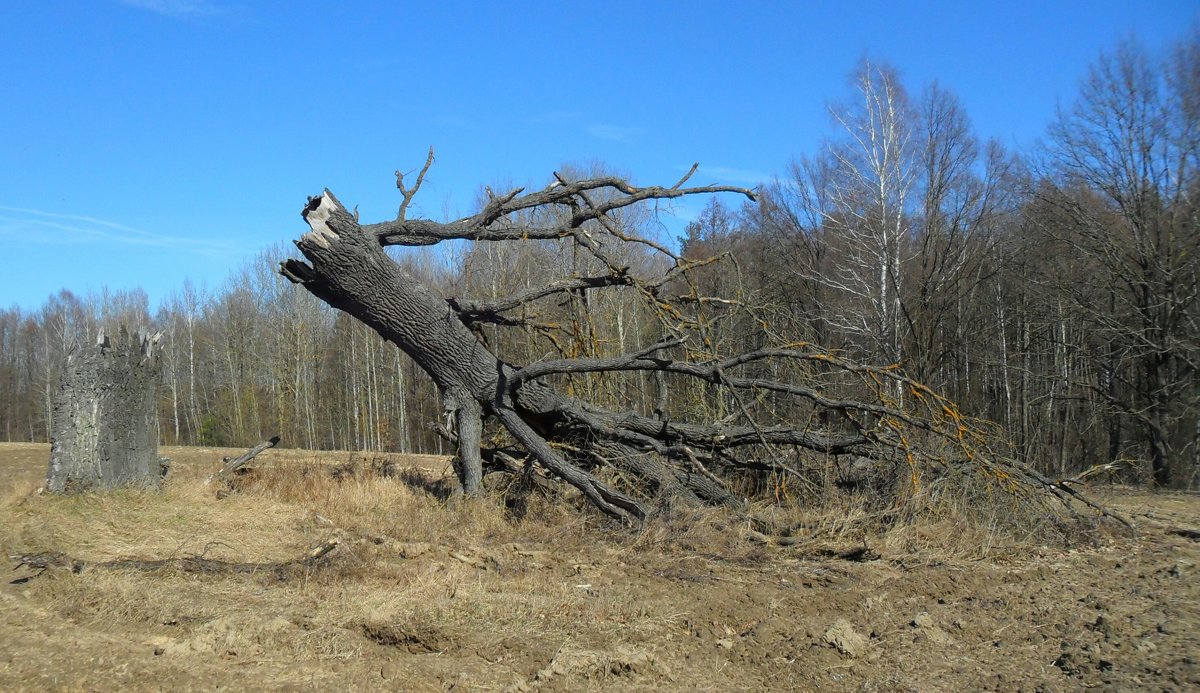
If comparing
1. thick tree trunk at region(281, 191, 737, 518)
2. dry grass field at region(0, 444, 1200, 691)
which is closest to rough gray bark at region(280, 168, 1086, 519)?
thick tree trunk at region(281, 191, 737, 518)

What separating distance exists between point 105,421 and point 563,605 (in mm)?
5522

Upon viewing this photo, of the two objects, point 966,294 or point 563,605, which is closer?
point 563,605

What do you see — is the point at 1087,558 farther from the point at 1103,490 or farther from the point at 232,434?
the point at 232,434

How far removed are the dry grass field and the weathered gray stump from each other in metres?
0.33

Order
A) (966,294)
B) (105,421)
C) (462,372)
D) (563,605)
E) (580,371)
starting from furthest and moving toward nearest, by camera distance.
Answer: (966,294) < (462,372) < (580,371) < (105,421) < (563,605)

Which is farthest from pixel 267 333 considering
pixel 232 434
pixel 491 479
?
pixel 491 479

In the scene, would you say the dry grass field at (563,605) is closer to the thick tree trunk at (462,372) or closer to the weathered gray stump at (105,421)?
the weathered gray stump at (105,421)

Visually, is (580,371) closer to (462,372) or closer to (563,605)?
(462,372)

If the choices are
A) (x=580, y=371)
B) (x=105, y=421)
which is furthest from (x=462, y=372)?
(x=105, y=421)

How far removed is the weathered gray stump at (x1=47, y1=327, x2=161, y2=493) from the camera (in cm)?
827

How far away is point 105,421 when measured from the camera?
853 cm

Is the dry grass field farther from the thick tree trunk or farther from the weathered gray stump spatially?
the thick tree trunk

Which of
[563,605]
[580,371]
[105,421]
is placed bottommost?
[563,605]

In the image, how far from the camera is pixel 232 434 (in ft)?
124
